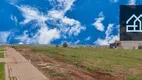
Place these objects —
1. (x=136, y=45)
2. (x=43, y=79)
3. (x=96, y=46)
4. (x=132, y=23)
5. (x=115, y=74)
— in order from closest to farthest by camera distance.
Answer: (x=43, y=79) < (x=115, y=74) < (x=132, y=23) < (x=96, y=46) < (x=136, y=45)

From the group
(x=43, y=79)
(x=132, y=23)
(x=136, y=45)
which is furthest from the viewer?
(x=136, y=45)

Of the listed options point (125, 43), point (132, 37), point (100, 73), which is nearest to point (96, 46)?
point (132, 37)

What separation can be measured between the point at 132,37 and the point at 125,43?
10619 millimetres

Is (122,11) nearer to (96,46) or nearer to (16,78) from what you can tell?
(96,46)

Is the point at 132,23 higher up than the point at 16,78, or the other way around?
the point at 132,23

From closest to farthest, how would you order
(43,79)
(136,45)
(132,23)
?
(43,79)
(132,23)
(136,45)

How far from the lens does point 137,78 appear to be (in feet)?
61.2

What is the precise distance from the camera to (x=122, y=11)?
170ft

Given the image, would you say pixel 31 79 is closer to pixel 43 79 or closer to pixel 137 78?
pixel 43 79

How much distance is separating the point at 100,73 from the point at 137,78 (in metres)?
2.58

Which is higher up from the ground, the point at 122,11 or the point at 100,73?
the point at 122,11

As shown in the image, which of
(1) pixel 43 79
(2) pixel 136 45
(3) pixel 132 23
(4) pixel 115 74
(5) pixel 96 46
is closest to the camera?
(1) pixel 43 79

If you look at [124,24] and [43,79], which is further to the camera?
[124,24]

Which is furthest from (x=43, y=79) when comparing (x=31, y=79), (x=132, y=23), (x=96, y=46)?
(x=96, y=46)
